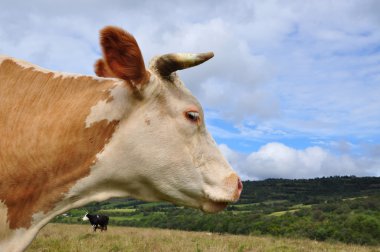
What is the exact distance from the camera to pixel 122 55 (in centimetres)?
366

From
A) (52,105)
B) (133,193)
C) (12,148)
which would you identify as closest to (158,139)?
(133,193)

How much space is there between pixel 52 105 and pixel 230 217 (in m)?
64.1

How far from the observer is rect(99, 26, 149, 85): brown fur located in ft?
11.8

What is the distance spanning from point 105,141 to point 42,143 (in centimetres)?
51

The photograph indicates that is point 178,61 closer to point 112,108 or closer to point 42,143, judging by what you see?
point 112,108

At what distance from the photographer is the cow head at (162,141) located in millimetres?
3682

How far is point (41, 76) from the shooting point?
13.1 ft

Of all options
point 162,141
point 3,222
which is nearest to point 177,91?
point 162,141

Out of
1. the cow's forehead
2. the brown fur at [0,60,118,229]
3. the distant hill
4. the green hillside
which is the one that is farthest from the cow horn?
the distant hill

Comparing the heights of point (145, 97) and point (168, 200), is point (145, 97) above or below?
above

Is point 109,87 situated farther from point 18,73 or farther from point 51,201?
point 51,201

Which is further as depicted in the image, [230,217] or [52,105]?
[230,217]

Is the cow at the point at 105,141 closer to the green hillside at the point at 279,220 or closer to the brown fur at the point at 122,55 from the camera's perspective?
the brown fur at the point at 122,55

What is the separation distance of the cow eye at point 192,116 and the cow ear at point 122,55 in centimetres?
52
